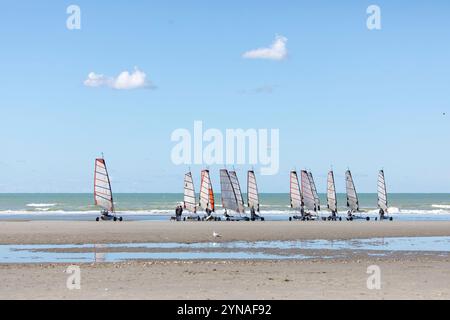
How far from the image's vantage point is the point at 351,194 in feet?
276

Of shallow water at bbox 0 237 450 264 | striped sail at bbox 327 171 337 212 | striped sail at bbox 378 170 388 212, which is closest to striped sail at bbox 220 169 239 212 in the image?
striped sail at bbox 327 171 337 212

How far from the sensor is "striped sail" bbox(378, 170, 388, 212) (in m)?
84.3

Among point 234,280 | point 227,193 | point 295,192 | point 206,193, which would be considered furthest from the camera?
point 295,192

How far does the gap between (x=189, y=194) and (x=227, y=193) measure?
3965mm

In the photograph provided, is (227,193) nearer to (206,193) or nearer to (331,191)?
(206,193)

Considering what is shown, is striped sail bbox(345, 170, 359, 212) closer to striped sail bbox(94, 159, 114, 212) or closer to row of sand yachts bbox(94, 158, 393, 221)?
row of sand yachts bbox(94, 158, 393, 221)

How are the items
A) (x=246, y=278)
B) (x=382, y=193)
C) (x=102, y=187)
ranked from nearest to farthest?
(x=246, y=278) < (x=102, y=187) < (x=382, y=193)

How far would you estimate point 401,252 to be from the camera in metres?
31.3

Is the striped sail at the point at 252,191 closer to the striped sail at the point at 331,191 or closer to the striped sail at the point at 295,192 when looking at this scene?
the striped sail at the point at 295,192

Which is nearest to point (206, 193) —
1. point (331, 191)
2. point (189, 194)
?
point (189, 194)

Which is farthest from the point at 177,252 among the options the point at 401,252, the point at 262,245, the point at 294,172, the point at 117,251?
the point at 294,172

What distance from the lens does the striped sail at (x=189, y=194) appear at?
77.4 meters
